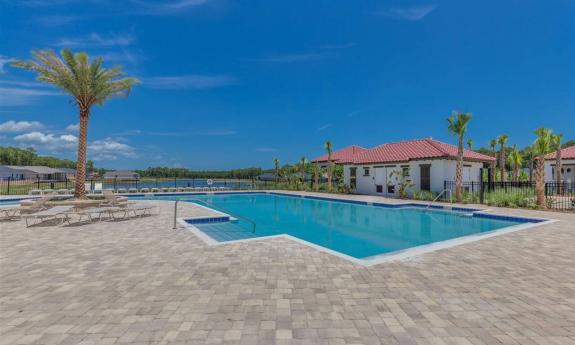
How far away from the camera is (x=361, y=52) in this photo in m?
25.2

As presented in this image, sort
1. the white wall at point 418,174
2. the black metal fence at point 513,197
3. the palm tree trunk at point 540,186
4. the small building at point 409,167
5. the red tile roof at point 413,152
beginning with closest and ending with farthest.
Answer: the palm tree trunk at point 540,186
the black metal fence at point 513,197
the white wall at point 418,174
the small building at point 409,167
the red tile roof at point 413,152

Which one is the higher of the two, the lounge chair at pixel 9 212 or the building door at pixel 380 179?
the building door at pixel 380 179

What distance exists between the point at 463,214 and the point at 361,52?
61.7ft

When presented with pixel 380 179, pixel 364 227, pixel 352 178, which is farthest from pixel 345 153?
pixel 364 227

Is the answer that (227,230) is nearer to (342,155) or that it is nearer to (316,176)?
(316,176)

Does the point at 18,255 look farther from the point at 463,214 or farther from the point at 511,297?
the point at 463,214

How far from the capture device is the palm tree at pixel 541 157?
12125 millimetres

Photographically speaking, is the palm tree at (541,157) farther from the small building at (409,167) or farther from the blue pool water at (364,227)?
the small building at (409,167)

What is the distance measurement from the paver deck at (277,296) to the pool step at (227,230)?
7.40 ft

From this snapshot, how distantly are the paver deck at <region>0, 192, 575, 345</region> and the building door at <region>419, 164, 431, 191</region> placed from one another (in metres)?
13.1

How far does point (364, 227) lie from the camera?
1029cm

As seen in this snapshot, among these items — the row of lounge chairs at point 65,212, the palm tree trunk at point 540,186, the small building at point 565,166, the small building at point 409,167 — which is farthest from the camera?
the small building at point 565,166

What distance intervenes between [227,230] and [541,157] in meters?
14.7

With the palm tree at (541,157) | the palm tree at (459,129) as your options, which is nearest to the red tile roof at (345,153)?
the palm tree at (459,129)
